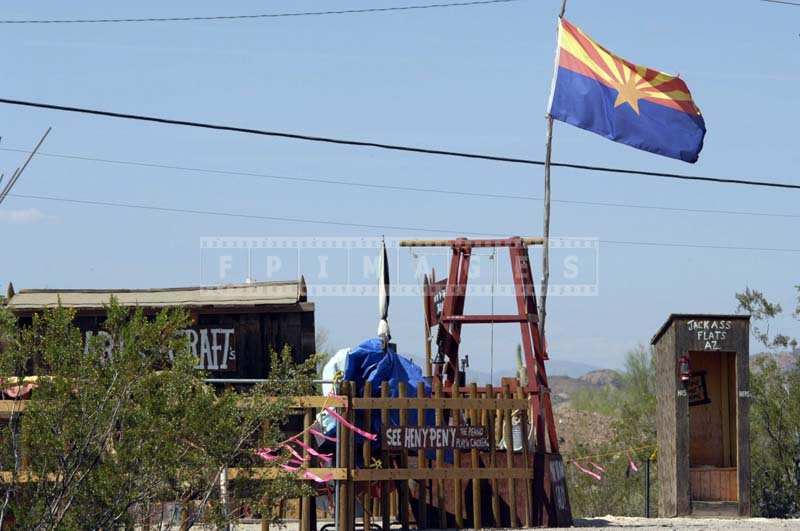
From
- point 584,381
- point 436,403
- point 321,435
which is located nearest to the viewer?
point 321,435

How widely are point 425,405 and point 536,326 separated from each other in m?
3.12

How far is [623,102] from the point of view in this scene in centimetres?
2016

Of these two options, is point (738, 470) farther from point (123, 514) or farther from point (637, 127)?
point (123, 514)

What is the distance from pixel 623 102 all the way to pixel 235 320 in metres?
7.22

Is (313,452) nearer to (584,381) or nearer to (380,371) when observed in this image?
(380,371)

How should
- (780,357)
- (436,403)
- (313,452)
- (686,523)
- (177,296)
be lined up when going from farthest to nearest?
(780,357) → (686,523) → (177,296) → (436,403) → (313,452)

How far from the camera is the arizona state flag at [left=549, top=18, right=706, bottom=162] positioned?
791 inches

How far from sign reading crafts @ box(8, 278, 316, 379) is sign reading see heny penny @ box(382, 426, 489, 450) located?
2.42m

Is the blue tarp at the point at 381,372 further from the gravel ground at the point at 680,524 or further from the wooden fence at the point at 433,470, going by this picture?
the gravel ground at the point at 680,524

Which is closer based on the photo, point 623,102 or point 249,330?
point 249,330

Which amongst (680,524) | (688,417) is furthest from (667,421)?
(680,524)

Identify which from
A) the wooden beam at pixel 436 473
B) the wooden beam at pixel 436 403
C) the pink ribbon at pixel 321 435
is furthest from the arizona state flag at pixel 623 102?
the pink ribbon at pixel 321 435

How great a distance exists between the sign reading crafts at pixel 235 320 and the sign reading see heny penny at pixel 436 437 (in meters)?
2.42

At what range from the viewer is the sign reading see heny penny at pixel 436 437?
15117mm
